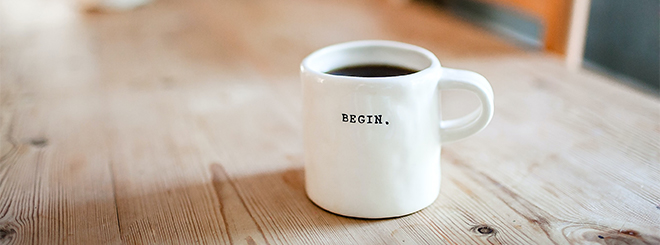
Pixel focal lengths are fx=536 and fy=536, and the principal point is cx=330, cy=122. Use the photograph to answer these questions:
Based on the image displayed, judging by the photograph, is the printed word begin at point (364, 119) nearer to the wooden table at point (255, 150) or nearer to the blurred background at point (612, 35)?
the wooden table at point (255, 150)

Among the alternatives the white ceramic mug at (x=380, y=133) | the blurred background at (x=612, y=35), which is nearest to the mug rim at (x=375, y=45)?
the white ceramic mug at (x=380, y=133)

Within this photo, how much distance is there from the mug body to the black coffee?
0.04 feet

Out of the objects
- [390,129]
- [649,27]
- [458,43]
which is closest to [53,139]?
[390,129]

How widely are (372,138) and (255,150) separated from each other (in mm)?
207

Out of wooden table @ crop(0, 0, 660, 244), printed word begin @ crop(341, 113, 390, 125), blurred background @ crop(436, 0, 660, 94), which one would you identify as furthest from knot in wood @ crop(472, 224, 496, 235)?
blurred background @ crop(436, 0, 660, 94)

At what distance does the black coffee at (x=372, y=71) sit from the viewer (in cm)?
46

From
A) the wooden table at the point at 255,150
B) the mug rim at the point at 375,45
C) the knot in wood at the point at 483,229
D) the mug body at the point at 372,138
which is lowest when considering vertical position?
the wooden table at the point at 255,150

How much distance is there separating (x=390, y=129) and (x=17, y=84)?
26.5 inches

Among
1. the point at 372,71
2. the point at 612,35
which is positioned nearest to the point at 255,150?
the point at 372,71

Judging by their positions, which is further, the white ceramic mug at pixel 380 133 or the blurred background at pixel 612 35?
the blurred background at pixel 612 35

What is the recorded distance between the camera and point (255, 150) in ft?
1.91

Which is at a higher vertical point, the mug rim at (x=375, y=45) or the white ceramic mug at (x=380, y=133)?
the mug rim at (x=375, y=45)

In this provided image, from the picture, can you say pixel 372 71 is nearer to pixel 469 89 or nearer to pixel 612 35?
pixel 469 89

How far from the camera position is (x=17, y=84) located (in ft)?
2.70
